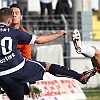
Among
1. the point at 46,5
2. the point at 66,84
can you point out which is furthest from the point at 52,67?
the point at 46,5

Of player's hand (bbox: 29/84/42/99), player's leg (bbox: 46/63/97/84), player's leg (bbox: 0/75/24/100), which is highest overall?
player's leg (bbox: 46/63/97/84)

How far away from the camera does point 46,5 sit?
1867 centimetres

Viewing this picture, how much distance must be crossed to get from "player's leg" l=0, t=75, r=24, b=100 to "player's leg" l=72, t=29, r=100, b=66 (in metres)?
1.20

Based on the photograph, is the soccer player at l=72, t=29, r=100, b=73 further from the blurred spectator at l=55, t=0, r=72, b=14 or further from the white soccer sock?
the blurred spectator at l=55, t=0, r=72, b=14

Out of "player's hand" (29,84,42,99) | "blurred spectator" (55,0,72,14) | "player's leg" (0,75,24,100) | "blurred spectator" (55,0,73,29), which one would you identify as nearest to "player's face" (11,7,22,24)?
"player's hand" (29,84,42,99)

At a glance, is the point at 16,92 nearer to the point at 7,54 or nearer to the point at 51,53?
the point at 7,54

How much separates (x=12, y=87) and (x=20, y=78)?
21cm

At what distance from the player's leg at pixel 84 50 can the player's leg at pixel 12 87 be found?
1.20 meters

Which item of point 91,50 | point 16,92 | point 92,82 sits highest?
point 91,50

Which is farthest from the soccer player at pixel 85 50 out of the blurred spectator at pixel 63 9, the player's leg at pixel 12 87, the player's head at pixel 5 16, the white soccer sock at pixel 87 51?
the blurred spectator at pixel 63 9

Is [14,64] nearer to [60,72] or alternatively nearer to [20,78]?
[20,78]

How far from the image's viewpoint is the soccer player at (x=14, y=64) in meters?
9.27

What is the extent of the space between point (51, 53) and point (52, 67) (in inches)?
259

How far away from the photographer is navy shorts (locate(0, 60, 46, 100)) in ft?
31.1
